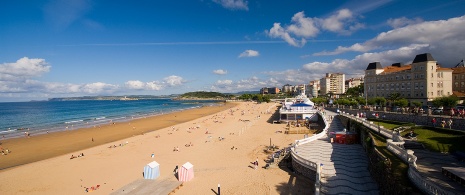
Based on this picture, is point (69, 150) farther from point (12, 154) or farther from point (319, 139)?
point (319, 139)

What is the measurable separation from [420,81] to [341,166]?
38.2 meters

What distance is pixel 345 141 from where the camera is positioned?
69.4 ft

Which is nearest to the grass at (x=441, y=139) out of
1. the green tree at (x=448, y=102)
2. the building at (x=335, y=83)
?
the green tree at (x=448, y=102)

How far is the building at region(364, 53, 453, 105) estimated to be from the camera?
4216 cm

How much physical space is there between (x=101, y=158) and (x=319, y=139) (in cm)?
2053

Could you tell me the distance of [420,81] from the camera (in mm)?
43281

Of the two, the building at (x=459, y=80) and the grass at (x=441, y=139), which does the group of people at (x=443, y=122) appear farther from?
the building at (x=459, y=80)

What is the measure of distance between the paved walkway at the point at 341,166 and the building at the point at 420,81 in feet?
97.4

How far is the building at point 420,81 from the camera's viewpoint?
42.2m

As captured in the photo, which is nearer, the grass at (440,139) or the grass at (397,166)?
the grass at (397,166)

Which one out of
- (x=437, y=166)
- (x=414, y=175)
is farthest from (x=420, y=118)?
(x=414, y=175)

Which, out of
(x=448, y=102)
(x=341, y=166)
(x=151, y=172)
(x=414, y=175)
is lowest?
(x=151, y=172)

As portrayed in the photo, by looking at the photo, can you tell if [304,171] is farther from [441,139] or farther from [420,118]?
[420,118]

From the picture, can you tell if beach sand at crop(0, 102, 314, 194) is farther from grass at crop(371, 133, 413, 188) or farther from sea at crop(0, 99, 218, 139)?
sea at crop(0, 99, 218, 139)
